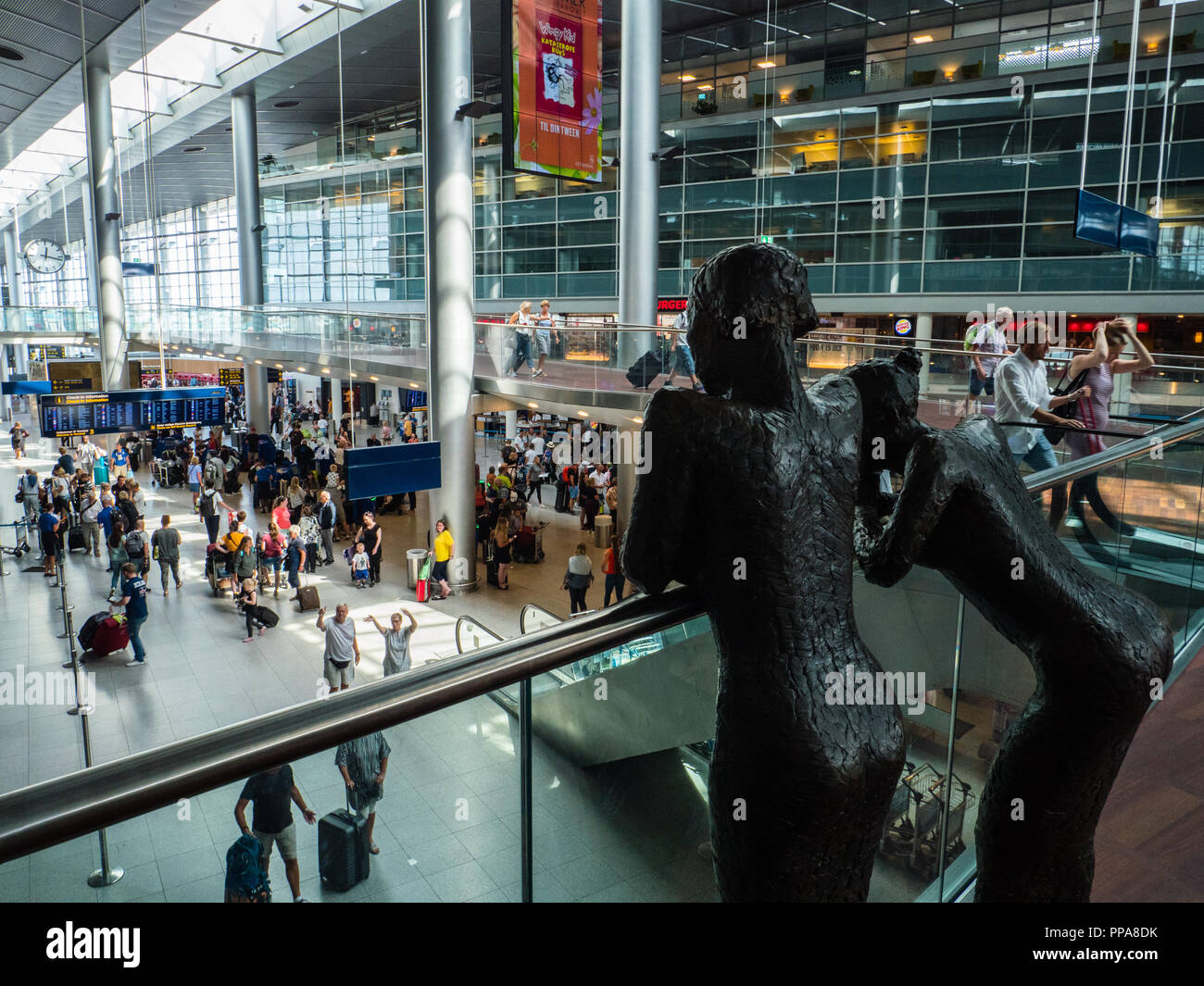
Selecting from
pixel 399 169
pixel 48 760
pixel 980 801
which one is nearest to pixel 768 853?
pixel 980 801

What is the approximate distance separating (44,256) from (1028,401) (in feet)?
99.7

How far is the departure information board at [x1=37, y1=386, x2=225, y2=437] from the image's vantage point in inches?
736

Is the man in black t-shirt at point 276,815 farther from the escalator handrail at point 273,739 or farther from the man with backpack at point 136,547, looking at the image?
the man with backpack at point 136,547

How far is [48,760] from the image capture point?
984cm

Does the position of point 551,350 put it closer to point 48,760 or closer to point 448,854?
point 48,760

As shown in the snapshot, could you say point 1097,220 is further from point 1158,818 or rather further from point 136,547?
point 136,547

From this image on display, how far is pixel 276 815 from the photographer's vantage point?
1269mm

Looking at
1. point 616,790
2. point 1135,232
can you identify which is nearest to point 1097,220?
point 1135,232

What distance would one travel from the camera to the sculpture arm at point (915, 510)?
6.23 feet

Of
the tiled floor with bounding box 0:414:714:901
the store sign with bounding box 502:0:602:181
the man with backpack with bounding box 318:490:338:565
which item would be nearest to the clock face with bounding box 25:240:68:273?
the man with backpack with bounding box 318:490:338:565

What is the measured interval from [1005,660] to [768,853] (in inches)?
75.5

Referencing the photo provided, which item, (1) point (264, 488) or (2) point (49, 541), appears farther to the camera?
(1) point (264, 488)

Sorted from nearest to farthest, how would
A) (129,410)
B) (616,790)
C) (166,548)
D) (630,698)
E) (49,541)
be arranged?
(616,790) < (630,698) < (166,548) < (49,541) < (129,410)

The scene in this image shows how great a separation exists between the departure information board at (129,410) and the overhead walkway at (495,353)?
1.65 metres
